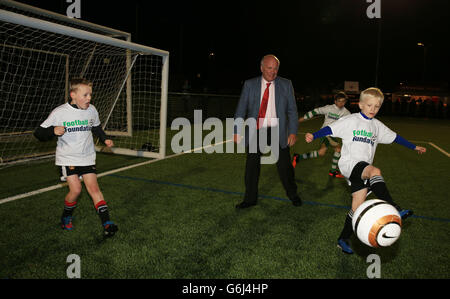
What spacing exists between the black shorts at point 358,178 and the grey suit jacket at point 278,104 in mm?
1271

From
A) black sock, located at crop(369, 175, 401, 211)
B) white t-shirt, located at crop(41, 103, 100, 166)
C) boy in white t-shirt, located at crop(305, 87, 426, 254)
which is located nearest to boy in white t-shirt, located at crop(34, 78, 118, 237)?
white t-shirt, located at crop(41, 103, 100, 166)

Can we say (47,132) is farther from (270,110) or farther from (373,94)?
(373,94)

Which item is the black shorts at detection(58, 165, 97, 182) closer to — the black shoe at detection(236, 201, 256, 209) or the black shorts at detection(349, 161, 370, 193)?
the black shoe at detection(236, 201, 256, 209)

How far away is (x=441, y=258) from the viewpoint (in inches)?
124

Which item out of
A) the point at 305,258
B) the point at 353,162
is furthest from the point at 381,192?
the point at 305,258

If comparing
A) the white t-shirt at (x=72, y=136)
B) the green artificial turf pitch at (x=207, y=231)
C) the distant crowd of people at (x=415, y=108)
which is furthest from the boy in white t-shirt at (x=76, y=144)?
the distant crowd of people at (x=415, y=108)

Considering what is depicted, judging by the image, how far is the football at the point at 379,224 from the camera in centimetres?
267

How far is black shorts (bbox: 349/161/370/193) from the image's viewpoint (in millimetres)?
3090

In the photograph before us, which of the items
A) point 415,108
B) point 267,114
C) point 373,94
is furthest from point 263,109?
point 415,108

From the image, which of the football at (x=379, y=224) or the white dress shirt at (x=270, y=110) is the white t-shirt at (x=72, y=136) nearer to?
the white dress shirt at (x=270, y=110)

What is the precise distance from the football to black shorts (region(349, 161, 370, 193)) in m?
0.32

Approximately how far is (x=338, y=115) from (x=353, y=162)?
3625 mm

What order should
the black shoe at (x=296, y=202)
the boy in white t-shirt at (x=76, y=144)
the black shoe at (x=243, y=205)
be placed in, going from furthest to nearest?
the black shoe at (x=296, y=202), the black shoe at (x=243, y=205), the boy in white t-shirt at (x=76, y=144)
